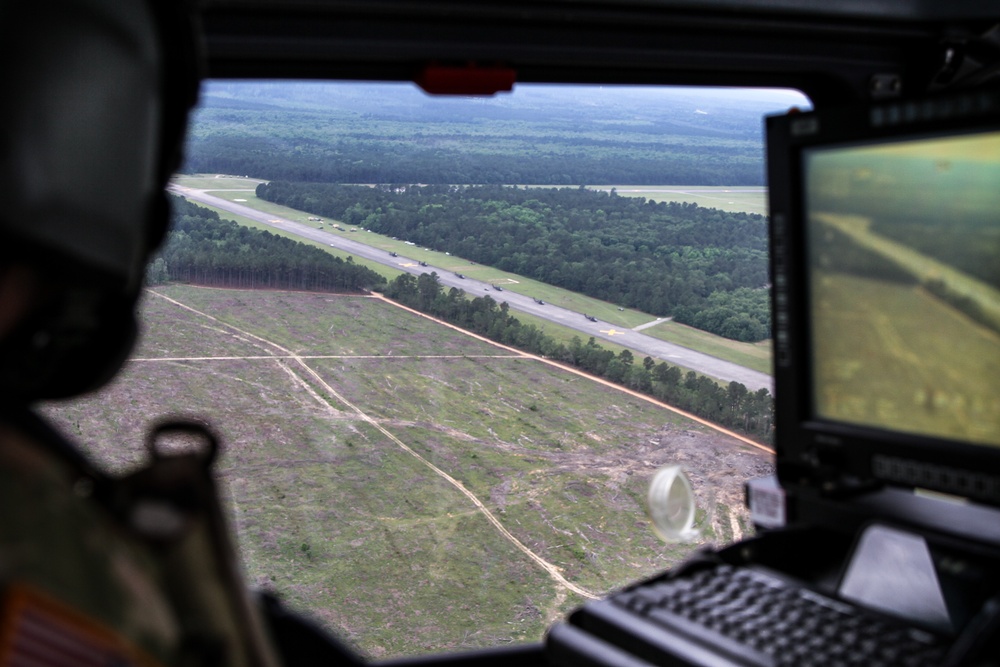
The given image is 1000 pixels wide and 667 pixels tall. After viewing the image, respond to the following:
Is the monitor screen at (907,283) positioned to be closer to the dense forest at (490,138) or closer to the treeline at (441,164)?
the dense forest at (490,138)

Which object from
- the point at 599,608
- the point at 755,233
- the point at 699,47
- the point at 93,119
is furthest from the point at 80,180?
the point at 755,233

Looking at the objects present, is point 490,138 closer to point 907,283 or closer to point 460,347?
point 460,347

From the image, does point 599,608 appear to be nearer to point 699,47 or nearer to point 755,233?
point 699,47

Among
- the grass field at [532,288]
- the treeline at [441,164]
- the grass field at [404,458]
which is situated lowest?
the grass field at [404,458]

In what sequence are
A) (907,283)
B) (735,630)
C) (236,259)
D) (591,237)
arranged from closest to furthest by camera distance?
(735,630) → (907,283) → (236,259) → (591,237)

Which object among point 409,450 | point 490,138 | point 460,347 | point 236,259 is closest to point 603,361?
point 460,347

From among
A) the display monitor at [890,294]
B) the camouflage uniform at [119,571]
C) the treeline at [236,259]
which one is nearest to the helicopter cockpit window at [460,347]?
the treeline at [236,259]
